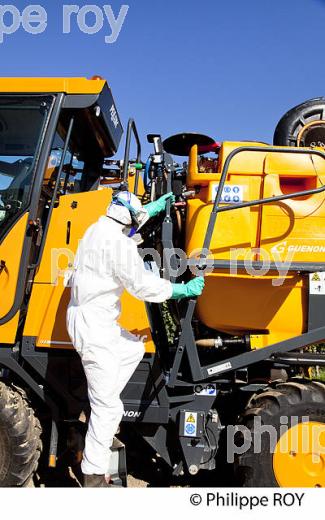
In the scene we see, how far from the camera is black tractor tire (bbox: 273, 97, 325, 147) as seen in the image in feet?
13.1

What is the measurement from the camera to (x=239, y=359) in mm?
3529

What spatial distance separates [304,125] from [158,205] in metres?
1.38

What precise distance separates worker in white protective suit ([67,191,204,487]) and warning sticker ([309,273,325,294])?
80 cm

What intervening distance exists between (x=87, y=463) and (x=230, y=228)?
6.01 ft

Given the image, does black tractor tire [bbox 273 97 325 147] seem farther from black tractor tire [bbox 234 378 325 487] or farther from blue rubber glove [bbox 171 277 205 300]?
black tractor tire [bbox 234 378 325 487]

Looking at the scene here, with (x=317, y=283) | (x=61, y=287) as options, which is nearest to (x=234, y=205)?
(x=317, y=283)

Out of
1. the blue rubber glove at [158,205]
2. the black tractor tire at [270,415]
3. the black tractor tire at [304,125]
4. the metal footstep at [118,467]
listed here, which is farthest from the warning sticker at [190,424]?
the black tractor tire at [304,125]

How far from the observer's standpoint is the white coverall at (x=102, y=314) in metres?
3.27

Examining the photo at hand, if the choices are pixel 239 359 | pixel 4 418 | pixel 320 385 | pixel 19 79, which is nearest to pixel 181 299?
pixel 239 359

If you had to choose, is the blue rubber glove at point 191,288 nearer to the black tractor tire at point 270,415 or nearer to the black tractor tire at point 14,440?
the black tractor tire at point 270,415

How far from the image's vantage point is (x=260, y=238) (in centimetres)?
348

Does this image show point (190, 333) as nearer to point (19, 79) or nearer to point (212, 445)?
point (212, 445)

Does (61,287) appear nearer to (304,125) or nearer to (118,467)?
(118,467)

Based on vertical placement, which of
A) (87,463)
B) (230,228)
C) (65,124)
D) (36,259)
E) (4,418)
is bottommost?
(87,463)
